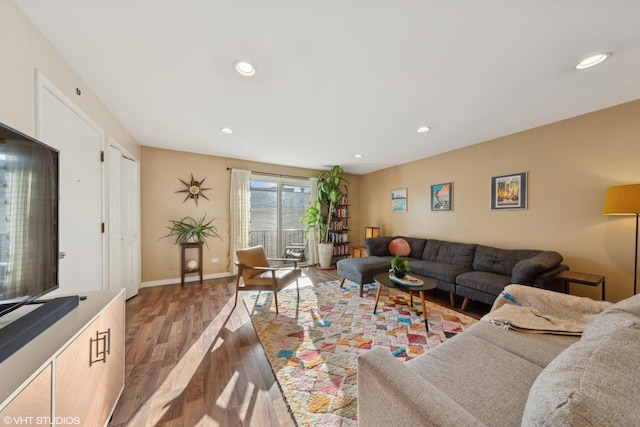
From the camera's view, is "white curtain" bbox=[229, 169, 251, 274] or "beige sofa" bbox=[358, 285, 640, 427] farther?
"white curtain" bbox=[229, 169, 251, 274]

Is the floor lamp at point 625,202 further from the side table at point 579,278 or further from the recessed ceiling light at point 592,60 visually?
the recessed ceiling light at point 592,60

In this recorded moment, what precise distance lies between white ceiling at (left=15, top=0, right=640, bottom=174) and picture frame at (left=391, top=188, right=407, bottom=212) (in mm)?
1964

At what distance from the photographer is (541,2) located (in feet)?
3.90

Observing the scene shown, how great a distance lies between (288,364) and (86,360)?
125 centimetres

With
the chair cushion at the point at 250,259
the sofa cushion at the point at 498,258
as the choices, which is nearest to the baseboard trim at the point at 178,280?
the chair cushion at the point at 250,259

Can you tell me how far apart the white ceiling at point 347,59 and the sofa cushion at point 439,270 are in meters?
1.96

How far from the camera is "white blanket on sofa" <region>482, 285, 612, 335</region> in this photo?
146 centimetres

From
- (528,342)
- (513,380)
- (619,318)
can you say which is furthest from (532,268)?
(513,380)

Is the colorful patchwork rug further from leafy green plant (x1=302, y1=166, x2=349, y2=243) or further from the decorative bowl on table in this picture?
leafy green plant (x1=302, y1=166, x2=349, y2=243)

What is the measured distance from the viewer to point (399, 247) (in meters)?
4.07

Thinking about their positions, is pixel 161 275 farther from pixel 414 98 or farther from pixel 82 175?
pixel 414 98

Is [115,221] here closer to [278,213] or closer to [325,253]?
[278,213]

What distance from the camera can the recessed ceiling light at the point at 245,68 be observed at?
166 centimetres
